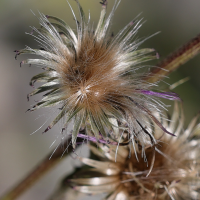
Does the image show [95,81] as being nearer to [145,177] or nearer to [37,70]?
[145,177]

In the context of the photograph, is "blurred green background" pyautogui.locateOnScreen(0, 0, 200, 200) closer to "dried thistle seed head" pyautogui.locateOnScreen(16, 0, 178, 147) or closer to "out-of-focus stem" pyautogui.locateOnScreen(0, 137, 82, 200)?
"out-of-focus stem" pyautogui.locateOnScreen(0, 137, 82, 200)

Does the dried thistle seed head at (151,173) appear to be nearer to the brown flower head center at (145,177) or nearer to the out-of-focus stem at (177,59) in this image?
the brown flower head center at (145,177)

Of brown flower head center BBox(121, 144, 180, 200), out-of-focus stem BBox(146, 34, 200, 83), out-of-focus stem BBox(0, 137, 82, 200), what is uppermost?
out-of-focus stem BBox(146, 34, 200, 83)

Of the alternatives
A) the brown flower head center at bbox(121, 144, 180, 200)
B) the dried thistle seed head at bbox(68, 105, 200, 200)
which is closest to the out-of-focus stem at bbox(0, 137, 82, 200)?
the dried thistle seed head at bbox(68, 105, 200, 200)

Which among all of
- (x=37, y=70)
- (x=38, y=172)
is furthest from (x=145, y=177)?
(x=37, y=70)

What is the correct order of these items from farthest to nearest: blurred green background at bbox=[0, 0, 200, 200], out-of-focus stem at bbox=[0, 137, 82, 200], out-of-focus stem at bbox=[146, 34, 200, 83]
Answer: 1. blurred green background at bbox=[0, 0, 200, 200]
2. out-of-focus stem at bbox=[0, 137, 82, 200]
3. out-of-focus stem at bbox=[146, 34, 200, 83]
